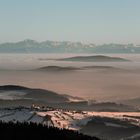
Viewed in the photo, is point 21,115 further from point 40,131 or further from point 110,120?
point 40,131

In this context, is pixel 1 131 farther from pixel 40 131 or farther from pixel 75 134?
pixel 75 134

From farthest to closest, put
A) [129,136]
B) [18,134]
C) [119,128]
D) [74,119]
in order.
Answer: [74,119] < [119,128] < [129,136] < [18,134]

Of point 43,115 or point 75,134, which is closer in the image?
point 75,134

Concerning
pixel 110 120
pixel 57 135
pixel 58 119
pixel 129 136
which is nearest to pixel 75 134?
pixel 57 135

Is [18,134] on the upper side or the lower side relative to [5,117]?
upper

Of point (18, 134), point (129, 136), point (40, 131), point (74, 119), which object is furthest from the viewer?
point (74, 119)

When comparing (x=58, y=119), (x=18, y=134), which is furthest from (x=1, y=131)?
(x=58, y=119)
